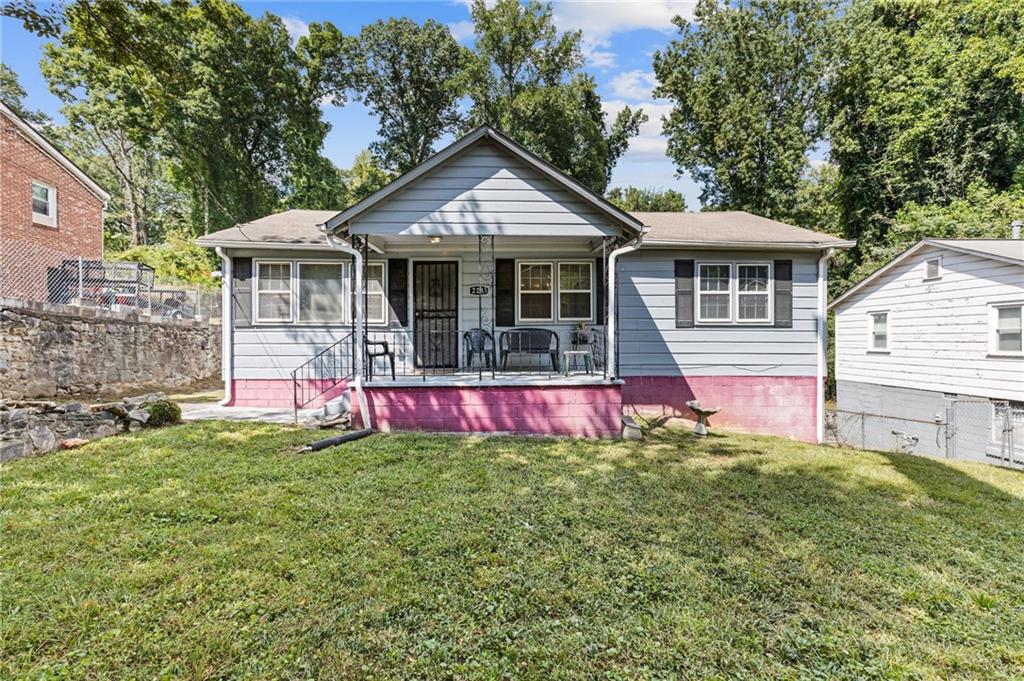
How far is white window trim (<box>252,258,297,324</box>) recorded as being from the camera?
344 inches

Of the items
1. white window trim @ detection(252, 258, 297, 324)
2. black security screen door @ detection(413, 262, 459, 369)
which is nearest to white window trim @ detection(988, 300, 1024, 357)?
black security screen door @ detection(413, 262, 459, 369)

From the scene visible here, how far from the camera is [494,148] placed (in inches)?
270

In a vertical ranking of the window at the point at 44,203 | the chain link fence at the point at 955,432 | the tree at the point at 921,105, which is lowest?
the chain link fence at the point at 955,432

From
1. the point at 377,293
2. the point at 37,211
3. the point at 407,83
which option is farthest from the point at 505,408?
the point at 407,83

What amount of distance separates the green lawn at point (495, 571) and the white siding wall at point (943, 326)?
6.33m

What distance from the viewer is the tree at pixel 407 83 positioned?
2378cm

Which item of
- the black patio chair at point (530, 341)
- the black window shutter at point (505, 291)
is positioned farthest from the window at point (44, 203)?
the black patio chair at point (530, 341)

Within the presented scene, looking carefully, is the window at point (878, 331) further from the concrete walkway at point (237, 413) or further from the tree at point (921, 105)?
the concrete walkway at point (237, 413)

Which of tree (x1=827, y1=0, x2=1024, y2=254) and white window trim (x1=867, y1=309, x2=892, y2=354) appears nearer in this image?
white window trim (x1=867, y1=309, x2=892, y2=354)

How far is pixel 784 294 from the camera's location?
348 inches

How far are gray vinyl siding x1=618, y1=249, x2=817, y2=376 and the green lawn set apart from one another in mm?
3923

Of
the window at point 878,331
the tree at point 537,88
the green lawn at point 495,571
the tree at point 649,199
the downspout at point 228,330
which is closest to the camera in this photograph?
the green lawn at point 495,571

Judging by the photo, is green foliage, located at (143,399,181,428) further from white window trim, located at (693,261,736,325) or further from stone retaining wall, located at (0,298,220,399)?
white window trim, located at (693,261,736,325)

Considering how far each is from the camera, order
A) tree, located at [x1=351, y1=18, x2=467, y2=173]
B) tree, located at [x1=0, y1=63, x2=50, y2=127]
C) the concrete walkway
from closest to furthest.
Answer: the concrete walkway, tree, located at [x1=351, y1=18, x2=467, y2=173], tree, located at [x1=0, y1=63, x2=50, y2=127]
